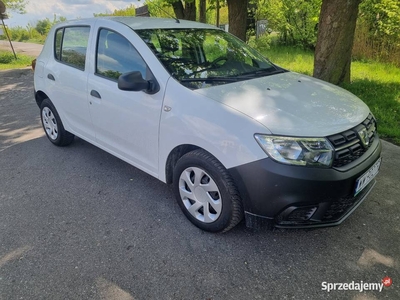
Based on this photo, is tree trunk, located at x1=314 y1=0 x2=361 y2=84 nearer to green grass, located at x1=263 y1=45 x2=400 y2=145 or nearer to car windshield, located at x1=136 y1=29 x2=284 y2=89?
green grass, located at x1=263 y1=45 x2=400 y2=145

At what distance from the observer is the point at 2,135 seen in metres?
5.35

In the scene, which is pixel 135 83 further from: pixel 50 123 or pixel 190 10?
pixel 190 10

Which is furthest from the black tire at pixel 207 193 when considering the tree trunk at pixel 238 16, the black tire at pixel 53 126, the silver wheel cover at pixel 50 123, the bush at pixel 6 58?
the bush at pixel 6 58

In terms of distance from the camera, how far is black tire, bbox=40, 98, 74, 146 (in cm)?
440

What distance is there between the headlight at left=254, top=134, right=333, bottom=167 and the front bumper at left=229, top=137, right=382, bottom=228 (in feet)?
0.15

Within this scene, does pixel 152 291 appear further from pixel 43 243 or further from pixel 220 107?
pixel 220 107

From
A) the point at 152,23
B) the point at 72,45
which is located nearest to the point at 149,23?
Result: the point at 152,23

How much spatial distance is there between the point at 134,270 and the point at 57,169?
2.25 m

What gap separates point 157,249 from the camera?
2.55 m

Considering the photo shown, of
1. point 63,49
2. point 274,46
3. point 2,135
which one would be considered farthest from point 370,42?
point 2,135

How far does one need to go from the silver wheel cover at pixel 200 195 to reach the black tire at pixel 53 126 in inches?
99.2

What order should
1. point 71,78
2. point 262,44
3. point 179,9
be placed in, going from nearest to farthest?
1. point 71,78
2. point 179,9
3. point 262,44

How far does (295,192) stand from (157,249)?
121 centimetres

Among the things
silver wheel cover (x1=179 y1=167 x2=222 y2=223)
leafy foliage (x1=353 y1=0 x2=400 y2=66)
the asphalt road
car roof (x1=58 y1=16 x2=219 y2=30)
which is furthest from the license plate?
leafy foliage (x1=353 y1=0 x2=400 y2=66)
